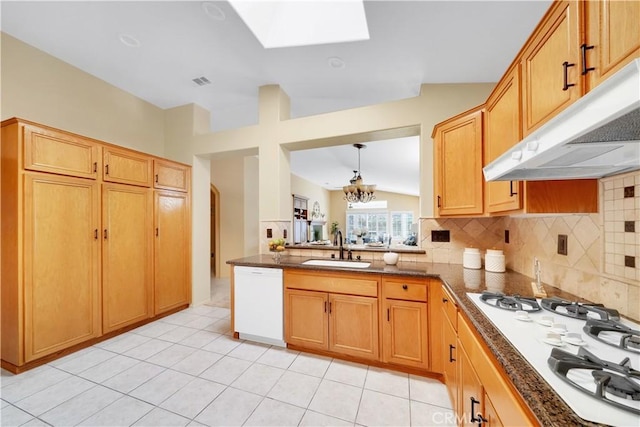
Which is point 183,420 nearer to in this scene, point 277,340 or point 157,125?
point 277,340

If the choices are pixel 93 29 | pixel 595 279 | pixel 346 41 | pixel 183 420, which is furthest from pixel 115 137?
pixel 595 279

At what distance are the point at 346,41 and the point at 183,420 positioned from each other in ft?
10.2

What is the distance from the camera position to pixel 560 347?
869mm

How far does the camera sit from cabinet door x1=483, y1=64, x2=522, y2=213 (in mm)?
1426

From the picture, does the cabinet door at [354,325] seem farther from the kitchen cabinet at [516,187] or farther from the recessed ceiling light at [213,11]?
the recessed ceiling light at [213,11]

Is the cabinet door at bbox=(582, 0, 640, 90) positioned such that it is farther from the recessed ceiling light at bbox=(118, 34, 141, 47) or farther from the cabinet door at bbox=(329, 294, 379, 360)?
the recessed ceiling light at bbox=(118, 34, 141, 47)

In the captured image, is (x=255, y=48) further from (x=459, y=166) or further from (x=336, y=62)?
(x=459, y=166)

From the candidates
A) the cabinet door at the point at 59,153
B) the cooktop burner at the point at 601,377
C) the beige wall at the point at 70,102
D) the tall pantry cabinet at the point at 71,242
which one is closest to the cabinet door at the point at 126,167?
the tall pantry cabinet at the point at 71,242

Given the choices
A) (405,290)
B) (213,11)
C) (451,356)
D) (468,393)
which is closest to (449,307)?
(451,356)

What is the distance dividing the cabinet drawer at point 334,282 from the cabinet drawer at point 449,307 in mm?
528

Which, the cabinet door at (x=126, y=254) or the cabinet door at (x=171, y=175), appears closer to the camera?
the cabinet door at (x=126, y=254)

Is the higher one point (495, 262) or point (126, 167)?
point (126, 167)

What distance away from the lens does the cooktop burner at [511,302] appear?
1236 mm

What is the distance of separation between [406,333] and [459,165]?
145 centimetres
